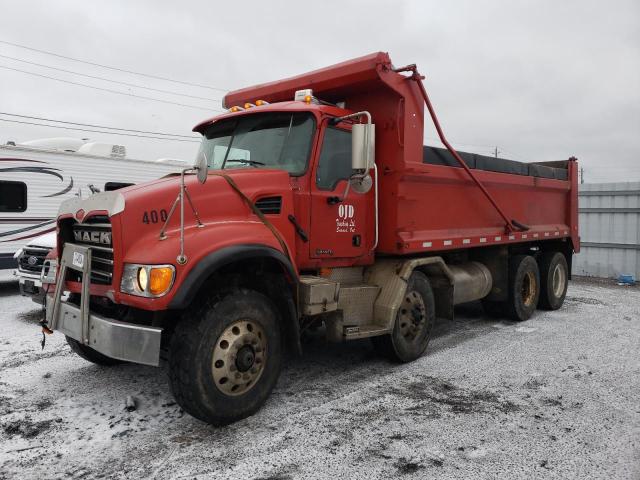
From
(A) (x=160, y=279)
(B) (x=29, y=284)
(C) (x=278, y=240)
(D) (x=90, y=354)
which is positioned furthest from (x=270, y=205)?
(B) (x=29, y=284)

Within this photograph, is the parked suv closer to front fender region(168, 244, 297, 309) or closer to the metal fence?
front fender region(168, 244, 297, 309)

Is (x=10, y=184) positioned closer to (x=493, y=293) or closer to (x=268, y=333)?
(x=268, y=333)

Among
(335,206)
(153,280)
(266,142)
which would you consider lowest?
(153,280)

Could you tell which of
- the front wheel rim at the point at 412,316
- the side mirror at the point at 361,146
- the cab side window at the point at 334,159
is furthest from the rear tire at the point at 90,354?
the side mirror at the point at 361,146

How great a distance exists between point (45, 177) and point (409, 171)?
8.54 metres

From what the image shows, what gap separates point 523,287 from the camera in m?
8.05

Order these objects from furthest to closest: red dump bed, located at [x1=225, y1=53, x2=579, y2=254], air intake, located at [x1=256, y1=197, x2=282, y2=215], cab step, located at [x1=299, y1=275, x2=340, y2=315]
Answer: red dump bed, located at [x1=225, y1=53, x2=579, y2=254] < cab step, located at [x1=299, y1=275, x2=340, y2=315] < air intake, located at [x1=256, y1=197, x2=282, y2=215]

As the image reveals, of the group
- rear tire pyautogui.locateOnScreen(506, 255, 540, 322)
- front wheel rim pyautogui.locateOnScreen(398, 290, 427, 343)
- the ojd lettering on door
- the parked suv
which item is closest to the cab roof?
the ojd lettering on door

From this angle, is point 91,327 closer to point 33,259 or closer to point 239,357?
point 239,357

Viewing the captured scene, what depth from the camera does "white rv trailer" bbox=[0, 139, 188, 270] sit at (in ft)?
32.8

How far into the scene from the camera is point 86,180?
1112cm

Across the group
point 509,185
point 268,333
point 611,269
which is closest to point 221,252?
point 268,333

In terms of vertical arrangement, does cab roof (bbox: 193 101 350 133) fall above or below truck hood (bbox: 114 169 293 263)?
above

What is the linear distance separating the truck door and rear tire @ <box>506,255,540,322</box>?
3.54 meters
